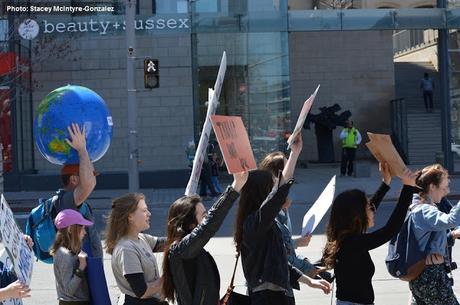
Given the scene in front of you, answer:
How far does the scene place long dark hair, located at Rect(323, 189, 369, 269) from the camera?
5.24 m

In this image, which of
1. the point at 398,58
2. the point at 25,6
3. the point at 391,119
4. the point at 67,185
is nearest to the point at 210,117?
the point at 67,185

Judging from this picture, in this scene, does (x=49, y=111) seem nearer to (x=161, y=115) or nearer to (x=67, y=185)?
(x=67, y=185)

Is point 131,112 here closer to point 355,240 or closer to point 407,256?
point 407,256

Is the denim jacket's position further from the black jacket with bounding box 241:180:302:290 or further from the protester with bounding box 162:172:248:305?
the protester with bounding box 162:172:248:305

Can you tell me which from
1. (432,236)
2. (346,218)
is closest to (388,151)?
(346,218)

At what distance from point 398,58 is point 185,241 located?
3988cm

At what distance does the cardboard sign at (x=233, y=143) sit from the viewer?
4.45 m

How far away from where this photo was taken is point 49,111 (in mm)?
5922

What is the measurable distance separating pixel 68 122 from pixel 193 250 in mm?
1734

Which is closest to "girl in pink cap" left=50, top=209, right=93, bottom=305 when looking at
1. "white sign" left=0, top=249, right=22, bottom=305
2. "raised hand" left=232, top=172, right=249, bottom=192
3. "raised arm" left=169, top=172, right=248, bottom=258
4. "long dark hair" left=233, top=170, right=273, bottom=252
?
"white sign" left=0, top=249, right=22, bottom=305

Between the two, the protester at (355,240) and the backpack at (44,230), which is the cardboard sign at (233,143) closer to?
the protester at (355,240)

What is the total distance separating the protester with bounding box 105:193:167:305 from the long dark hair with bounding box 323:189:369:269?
3.82 ft

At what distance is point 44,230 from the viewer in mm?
5520

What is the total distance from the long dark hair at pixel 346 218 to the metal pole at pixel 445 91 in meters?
21.8
